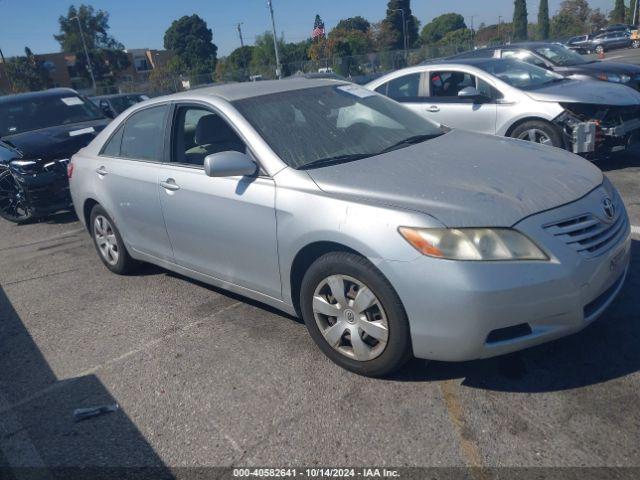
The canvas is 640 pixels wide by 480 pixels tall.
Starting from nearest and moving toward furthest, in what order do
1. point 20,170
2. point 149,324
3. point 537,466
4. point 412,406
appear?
point 537,466 → point 412,406 → point 149,324 → point 20,170

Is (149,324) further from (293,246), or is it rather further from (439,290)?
(439,290)

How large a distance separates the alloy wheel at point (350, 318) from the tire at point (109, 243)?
2514 millimetres

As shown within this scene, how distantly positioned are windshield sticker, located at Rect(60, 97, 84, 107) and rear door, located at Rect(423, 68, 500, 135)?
18.0 feet

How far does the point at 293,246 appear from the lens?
10.6 ft

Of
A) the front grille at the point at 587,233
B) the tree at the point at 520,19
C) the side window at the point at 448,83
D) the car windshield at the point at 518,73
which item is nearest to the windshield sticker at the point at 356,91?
the front grille at the point at 587,233

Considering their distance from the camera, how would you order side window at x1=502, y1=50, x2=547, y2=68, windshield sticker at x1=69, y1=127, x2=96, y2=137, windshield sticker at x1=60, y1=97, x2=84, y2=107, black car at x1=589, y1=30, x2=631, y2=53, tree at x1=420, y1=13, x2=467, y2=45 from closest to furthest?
1. windshield sticker at x1=69, y1=127, x2=96, y2=137
2. windshield sticker at x1=60, y1=97, x2=84, y2=107
3. side window at x1=502, y1=50, x2=547, y2=68
4. black car at x1=589, y1=30, x2=631, y2=53
5. tree at x1=420, y1=13, x2=467, y2=45

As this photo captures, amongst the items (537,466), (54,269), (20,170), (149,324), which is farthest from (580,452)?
(20,170)

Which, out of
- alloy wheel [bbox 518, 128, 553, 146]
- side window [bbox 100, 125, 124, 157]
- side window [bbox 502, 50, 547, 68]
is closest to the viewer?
side window [bbox 100, 125, 124, 157]

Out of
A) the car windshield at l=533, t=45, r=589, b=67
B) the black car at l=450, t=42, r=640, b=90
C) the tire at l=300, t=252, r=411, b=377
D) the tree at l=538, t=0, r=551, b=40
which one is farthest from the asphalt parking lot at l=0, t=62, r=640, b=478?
the tree at l=538, t=0, r=551, b=40

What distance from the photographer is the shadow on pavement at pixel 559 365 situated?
9.59ft

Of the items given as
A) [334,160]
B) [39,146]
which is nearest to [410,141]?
[334,160]

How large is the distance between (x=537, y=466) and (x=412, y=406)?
0.67 metres

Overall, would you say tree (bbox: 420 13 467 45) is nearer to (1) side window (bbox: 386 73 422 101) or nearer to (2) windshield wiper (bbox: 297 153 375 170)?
(1) side window (bbox: 386 73 422 101)

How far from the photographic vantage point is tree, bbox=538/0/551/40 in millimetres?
71188
